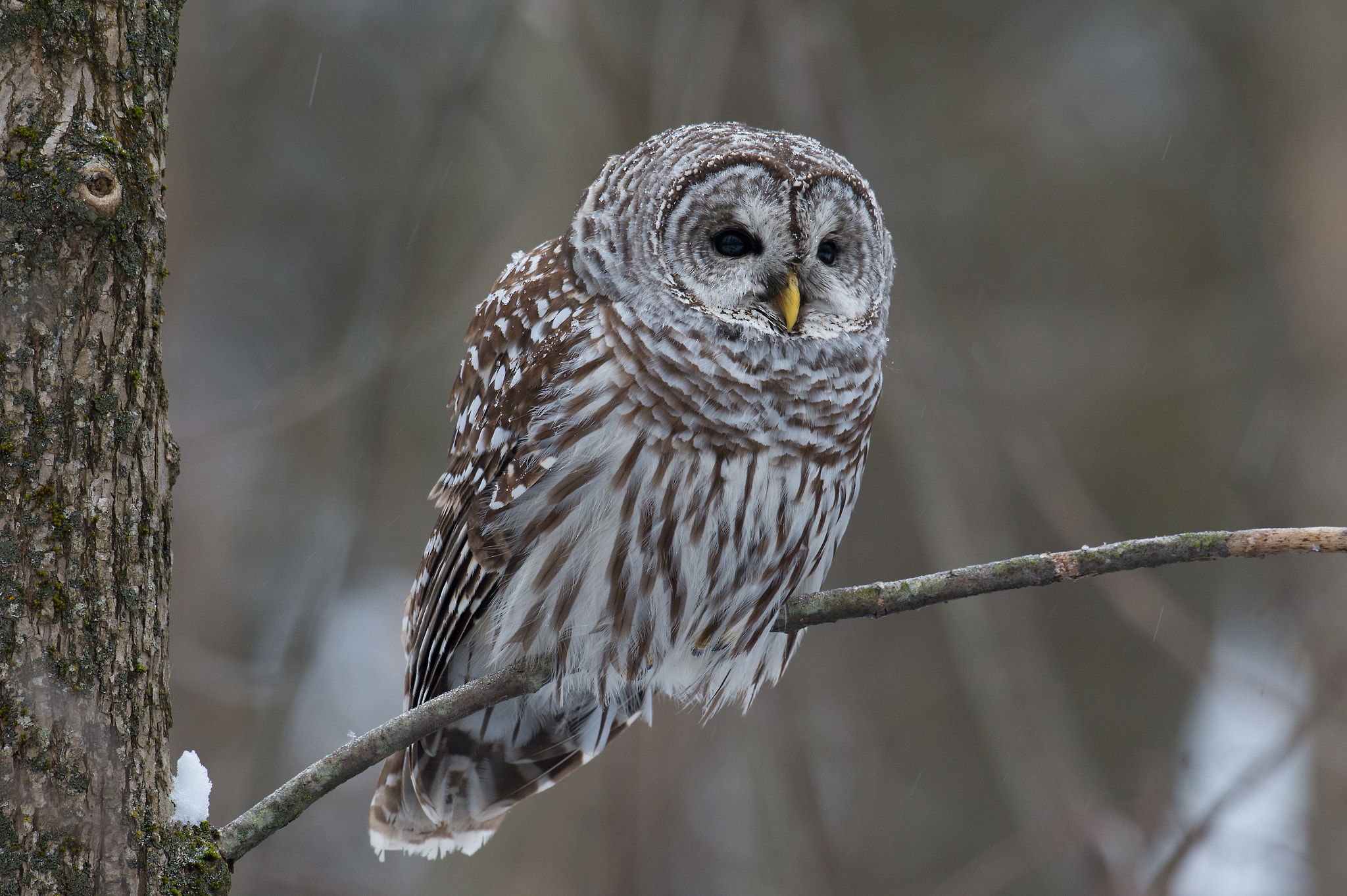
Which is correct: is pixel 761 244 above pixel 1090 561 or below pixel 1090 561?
above

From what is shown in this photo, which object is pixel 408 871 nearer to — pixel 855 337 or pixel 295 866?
pixel 295 866

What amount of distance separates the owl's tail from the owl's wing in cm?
23

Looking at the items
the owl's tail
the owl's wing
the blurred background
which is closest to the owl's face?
the owl's wing

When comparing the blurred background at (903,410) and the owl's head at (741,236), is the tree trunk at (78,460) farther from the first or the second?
the blurred background at (903,410)

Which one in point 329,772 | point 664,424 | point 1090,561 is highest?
point 664,424

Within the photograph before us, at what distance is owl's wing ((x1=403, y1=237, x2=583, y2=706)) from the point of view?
314cm

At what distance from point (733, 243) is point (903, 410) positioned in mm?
2386

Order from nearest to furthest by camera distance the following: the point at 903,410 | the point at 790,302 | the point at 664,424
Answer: the point at 664,424
the point at 790,302
the point at 903,410

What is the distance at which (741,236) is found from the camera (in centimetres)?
317

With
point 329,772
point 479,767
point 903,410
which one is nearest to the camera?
point 329,772

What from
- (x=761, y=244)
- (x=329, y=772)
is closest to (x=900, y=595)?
(x=329, y=772)

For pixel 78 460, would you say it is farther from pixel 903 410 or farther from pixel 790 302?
pixel 903 410

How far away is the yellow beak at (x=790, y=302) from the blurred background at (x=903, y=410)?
1.79 metres

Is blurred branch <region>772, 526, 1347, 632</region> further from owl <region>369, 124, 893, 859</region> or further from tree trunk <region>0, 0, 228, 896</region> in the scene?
tree trunk <region>0, 0, 228, 896</region>
